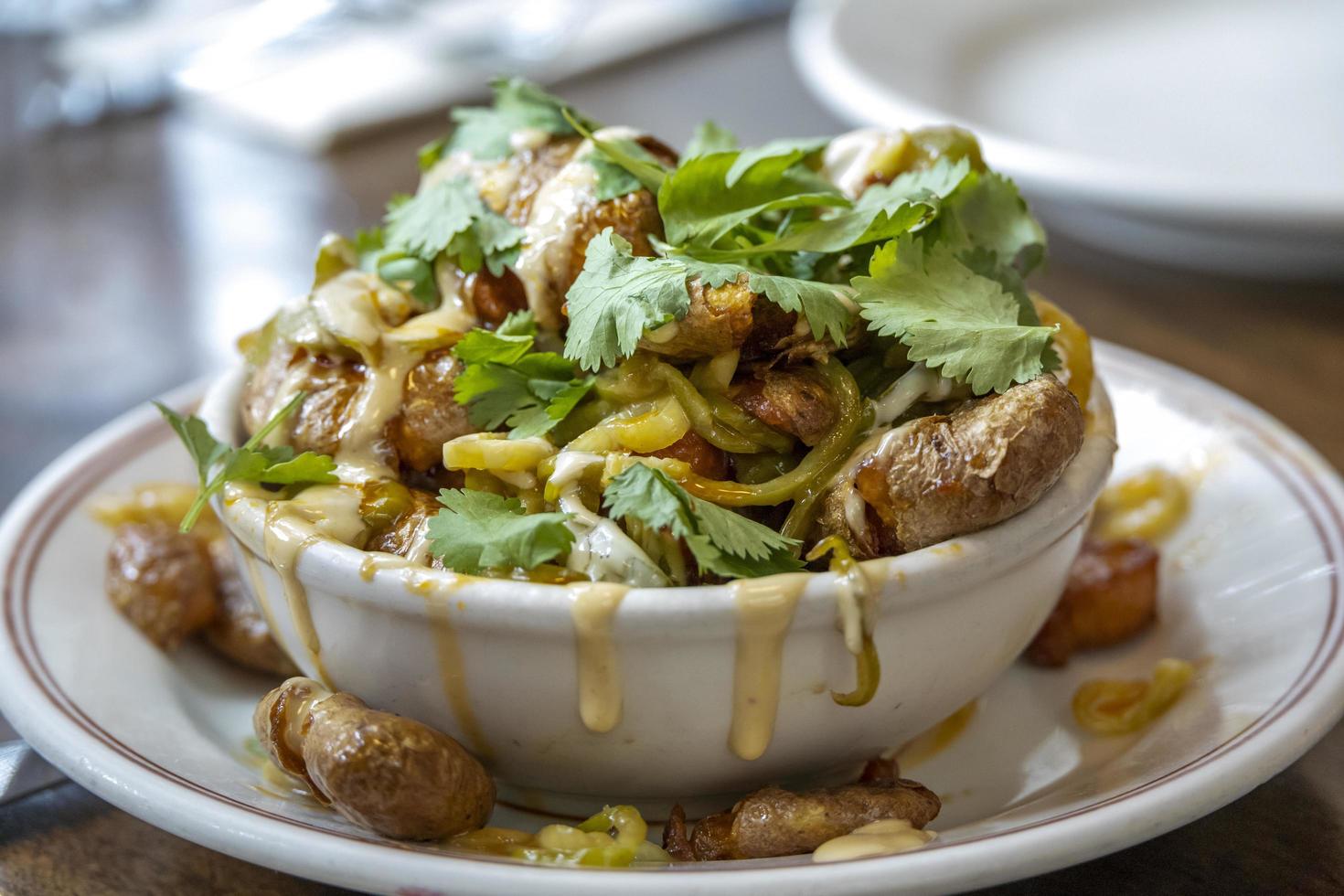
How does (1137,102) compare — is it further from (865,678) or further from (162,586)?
(162,586)

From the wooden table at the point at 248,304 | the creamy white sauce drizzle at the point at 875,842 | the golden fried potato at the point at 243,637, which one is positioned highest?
the creamy white sauce drizzle at the point at 875,842

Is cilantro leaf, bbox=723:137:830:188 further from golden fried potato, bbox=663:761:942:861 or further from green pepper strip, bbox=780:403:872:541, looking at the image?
golden fried potato, bbox=663:761:942:861

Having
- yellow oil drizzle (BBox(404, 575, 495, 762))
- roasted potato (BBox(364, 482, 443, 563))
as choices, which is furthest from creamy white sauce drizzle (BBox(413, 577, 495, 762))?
roasted potato (BBox(364, 482, 443, 563))

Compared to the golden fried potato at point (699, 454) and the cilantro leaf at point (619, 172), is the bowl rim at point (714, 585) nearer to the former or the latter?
the golden fried potato at point (699, 454)

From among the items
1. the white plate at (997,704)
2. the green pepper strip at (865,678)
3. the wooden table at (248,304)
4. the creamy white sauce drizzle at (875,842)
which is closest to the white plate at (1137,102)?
the wooden table at (248,304)

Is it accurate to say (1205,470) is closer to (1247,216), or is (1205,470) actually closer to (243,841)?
(1247,216)

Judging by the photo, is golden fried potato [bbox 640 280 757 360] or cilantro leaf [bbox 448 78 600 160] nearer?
golden fried potato [bbox 640 280 757 360]
